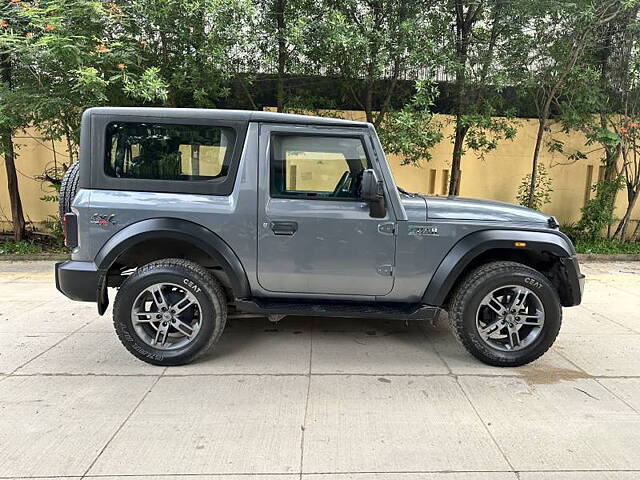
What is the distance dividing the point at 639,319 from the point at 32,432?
6.19 metres

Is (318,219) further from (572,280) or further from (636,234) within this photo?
(636,234)

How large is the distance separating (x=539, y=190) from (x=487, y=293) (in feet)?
24.5

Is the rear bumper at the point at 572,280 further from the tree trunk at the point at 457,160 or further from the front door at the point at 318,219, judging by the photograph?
the tree trunk at the point at 457,160

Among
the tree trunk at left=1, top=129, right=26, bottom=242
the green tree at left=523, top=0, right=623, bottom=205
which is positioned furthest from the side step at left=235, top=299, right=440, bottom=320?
the tree trunk at left=1, top=129, right=26, bottom=242

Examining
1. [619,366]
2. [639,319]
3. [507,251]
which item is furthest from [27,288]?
[639,319]

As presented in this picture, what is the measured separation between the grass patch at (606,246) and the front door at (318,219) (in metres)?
7.23

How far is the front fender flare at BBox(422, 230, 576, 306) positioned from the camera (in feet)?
12.5

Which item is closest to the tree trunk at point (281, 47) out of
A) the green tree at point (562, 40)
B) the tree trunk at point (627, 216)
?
the green tree at point (562, 40)

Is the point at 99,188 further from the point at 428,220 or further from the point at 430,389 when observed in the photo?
the point at 430,389

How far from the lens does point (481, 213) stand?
392 centimetres

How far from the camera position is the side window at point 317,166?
3854mm

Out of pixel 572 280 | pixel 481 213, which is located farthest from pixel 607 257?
pixel 481 213

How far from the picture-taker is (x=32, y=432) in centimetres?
293

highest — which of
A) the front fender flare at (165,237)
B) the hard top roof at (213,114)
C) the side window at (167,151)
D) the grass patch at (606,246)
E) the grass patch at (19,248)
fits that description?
the hard top roof at (213,114)
